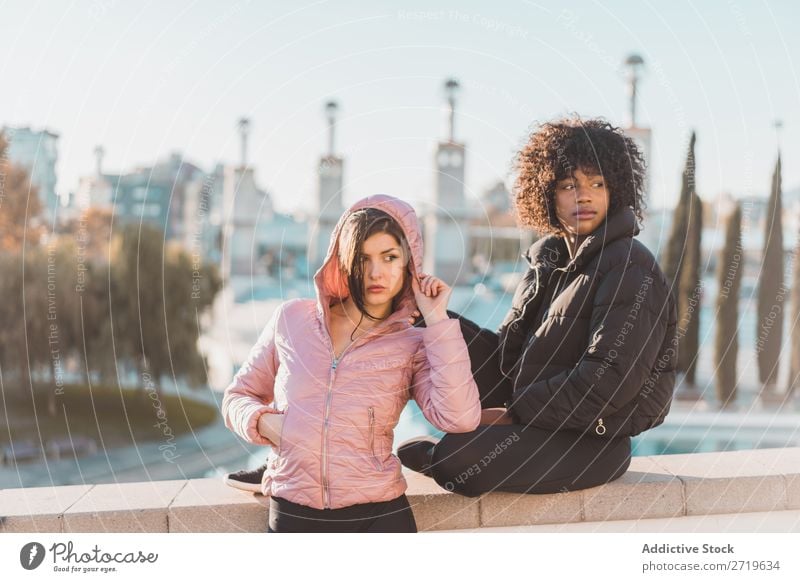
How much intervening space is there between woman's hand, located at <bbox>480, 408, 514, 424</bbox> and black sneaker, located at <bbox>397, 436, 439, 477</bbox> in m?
0.18

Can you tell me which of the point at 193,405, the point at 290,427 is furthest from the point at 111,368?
the point at 290,427

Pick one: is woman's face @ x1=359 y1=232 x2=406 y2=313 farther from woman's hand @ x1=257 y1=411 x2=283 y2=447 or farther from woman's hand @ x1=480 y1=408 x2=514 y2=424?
woman's hand @ x1=480 y1=408 x2=514 y2=424

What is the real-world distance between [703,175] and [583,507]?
6.68 meters

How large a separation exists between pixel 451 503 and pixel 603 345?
0.72m

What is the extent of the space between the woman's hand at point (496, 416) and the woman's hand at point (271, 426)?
0.63m

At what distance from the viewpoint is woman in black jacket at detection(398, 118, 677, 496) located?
6.50 ft

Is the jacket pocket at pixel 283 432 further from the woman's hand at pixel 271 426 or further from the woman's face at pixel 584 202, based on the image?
the woman's face at pixel 584 202

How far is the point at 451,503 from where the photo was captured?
2242 mm

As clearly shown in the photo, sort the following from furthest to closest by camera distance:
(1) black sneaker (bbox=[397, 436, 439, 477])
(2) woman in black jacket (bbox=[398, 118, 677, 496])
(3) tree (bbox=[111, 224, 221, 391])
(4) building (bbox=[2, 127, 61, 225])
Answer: (3) tree (bbox=[111, 224, 221, 391]) < (4) building (bbox=[2, 127, 61, 225]) < (1) black sneaker (bbox=[397, 436, 439, 477]) < (2) woman in black jacket (bbox=[398, 118, 677, 496])

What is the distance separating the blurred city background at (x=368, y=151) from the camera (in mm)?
3014

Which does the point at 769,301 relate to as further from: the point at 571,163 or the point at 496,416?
the point at 496,416

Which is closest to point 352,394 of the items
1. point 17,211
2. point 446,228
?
point 446,228

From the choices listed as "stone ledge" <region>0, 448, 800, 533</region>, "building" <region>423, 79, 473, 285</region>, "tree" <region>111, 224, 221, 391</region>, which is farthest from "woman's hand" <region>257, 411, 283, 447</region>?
"tree" <region>111, 224, 221, 391</region>
